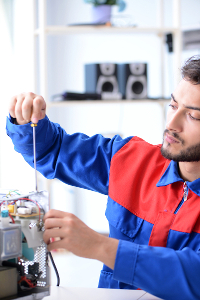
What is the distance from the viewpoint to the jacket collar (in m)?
1.07

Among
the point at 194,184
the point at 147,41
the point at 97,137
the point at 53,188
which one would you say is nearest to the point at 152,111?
the point at 147,41

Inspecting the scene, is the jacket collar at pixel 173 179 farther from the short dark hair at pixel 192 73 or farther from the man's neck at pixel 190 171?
the short dark hair at pixel 192 73

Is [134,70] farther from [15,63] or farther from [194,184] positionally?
[194,184]

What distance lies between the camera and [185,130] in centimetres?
114

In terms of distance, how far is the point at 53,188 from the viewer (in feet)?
10.5

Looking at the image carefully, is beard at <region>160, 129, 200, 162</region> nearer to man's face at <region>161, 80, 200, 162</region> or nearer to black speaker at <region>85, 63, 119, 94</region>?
man's face at <region>161, 80, 200, 162</region>

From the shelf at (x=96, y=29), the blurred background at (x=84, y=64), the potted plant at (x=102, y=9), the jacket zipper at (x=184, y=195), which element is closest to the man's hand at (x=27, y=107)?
the jacket zipper at (x=184, y=195)

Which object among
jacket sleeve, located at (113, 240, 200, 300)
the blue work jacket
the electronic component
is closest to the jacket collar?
the blue work jacket

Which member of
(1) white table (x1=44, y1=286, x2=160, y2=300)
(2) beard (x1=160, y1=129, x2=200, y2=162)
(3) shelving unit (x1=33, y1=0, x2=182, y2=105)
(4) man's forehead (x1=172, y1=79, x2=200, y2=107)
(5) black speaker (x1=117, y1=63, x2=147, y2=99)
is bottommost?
(1) white table (x1=44, y1=286, x2=160, y2=300)

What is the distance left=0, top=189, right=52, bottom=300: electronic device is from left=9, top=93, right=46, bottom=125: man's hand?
0.80ft

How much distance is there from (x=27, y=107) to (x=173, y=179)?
1.57 ft

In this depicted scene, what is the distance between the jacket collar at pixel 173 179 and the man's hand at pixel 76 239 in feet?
1.01

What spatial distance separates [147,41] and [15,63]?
3.83 feet

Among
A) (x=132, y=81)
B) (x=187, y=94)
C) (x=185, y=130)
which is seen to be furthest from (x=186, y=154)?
(x=132, y=81)
